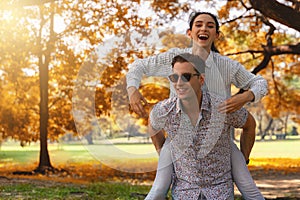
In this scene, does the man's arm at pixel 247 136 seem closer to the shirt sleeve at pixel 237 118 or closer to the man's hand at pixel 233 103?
the shirt sleeve at pixel 237 118

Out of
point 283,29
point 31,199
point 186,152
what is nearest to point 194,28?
point 186,152

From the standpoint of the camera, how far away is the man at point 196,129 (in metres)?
2.61

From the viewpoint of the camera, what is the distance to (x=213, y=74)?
2869 millimetres

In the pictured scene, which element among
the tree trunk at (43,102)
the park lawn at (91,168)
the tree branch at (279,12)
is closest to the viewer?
the park lawn at (91,168)

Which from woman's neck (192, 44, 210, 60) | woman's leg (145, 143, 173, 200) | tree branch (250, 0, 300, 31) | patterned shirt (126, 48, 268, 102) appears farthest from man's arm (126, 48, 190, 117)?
tree branch (250, 0, 300, 31)

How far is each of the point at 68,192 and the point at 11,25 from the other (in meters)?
5.60

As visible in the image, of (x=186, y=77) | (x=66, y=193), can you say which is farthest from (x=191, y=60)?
(x=66, y=193)

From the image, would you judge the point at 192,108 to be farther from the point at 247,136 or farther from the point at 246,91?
the point at 247,136

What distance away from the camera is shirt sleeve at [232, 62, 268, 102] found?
2.73 metres

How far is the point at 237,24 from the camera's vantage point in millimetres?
12969

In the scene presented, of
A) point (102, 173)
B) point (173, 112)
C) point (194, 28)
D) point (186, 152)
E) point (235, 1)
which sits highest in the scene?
point (235, 1)

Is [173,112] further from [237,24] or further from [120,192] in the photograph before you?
[237,24]

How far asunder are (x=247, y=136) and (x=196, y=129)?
0.46m

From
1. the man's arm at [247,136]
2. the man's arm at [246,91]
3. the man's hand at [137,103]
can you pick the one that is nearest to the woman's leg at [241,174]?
the man's arm at [247,136]
